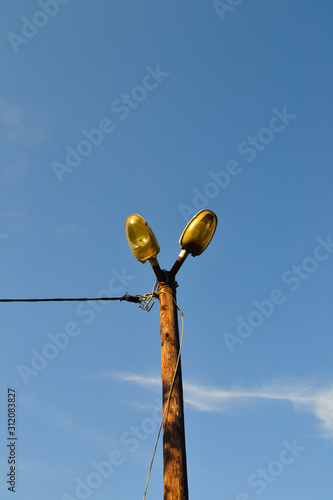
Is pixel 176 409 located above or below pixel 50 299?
below

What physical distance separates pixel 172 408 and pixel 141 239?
1632mm

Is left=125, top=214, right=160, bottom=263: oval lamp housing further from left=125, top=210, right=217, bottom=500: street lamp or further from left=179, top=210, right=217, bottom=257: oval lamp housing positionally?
left=179, top=210, right=217, bottom=257: oval lamp housing

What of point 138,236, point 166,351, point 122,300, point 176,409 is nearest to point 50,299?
point 122,300

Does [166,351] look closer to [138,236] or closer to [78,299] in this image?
[138,236]

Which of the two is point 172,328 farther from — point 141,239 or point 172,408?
point 141,239

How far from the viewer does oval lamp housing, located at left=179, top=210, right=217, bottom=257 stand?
4871 mm

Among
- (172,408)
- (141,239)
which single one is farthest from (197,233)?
(172,408)

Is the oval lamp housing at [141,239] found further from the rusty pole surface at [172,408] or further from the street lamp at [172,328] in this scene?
the rusty pole surface at [172,408]

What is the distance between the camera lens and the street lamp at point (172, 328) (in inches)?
147

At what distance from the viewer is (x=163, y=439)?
3.97 metres

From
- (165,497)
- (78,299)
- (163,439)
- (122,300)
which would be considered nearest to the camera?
(165,497)

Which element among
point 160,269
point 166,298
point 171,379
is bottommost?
point 171,379

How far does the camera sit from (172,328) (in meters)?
4.52

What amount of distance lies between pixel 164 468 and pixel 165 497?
0.66 feet
